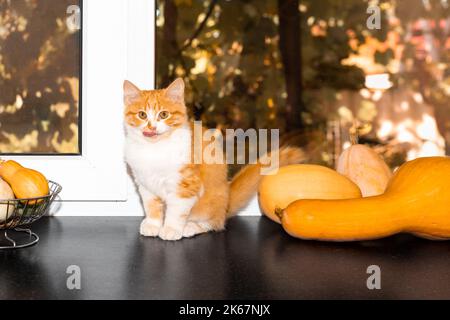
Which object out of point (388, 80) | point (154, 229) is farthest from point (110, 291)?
point (388, 80)

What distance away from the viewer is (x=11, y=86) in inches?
54.6

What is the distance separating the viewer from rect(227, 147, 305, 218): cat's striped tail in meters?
1.33

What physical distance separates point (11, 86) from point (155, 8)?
0.40 meters

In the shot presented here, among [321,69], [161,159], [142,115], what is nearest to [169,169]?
[161,159]

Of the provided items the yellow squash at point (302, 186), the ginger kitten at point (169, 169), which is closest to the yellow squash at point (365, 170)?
the yellow squash at point (302, 186)

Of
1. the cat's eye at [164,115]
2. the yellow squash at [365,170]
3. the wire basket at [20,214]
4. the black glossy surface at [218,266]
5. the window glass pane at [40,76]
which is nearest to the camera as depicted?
the black glossy surface at [218,266]

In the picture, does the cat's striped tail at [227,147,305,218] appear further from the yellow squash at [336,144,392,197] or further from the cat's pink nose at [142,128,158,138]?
the cat's pink nose at [142,128,158,138]

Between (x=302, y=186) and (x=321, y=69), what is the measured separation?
1.35 ft

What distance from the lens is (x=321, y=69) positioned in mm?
1486

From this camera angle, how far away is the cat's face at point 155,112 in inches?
45.4

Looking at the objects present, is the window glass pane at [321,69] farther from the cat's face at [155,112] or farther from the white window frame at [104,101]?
the cat's face at [155,112]

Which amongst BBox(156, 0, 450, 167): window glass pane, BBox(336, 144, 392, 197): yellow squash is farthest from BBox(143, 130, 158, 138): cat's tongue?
BBox(336, 144, 392, 197): yellow squash

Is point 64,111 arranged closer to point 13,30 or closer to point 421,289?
point 13,30

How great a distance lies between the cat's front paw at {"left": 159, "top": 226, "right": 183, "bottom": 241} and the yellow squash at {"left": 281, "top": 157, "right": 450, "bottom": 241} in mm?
232
